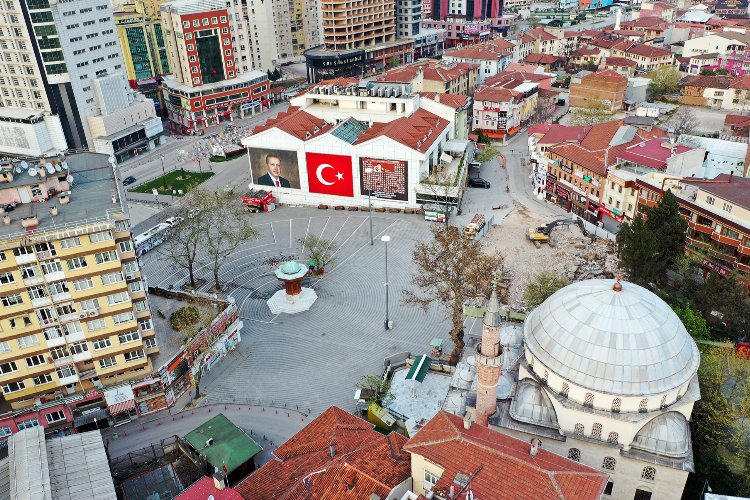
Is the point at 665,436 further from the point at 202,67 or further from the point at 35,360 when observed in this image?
the point at 202,67

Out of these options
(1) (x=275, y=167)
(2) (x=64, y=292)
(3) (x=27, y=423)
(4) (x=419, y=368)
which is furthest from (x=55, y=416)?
(1) (x=275, y=167)

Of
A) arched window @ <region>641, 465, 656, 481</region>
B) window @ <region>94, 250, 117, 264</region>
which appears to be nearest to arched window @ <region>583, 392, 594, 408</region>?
arched window @ <region>641, 465, 656, 481</region>

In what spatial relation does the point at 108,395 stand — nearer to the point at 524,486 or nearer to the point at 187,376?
the point at 187,376

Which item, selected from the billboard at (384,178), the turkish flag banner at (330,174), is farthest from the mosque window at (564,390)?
the turkish flag banner at (330,174)

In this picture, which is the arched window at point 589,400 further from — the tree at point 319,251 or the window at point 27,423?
the window at point 27,423

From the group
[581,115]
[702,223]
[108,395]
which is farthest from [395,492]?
[581,115]

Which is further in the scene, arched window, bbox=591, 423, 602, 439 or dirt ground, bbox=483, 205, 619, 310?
dirt ground, bbox=483, 205, 619, 310

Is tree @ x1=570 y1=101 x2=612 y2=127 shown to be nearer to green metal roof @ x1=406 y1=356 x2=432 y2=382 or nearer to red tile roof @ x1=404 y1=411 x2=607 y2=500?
green metal roof @ x1=406 y1=356 x2=432 y2=382

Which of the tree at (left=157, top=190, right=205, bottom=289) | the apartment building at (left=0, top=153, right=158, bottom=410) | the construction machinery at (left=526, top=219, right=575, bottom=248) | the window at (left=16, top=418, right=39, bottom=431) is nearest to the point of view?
the apartment building at (left=0, top=153, right=158, bottom=410)
